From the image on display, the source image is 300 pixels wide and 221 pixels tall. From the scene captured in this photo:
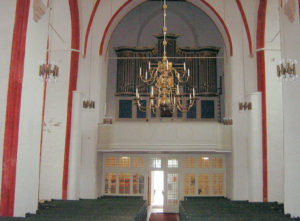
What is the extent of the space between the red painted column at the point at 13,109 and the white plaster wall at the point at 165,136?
20.7 feet

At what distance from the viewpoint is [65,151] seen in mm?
12062

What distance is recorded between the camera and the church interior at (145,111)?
7723mm

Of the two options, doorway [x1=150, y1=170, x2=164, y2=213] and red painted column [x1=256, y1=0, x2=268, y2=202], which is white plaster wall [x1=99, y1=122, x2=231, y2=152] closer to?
red painted column [x1=256, y1=0, x2=268, y2=202]

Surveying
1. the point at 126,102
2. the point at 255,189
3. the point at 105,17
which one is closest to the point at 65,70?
the point at 105,17

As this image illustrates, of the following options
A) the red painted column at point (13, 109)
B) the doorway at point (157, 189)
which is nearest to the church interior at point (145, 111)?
the red painted column at point (13, 109)

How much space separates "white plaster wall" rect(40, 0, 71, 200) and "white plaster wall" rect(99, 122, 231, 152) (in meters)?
1.88

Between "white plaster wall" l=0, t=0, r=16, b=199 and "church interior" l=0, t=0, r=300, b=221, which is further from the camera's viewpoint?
"church interior" l=0, t=0, r=300, b=221

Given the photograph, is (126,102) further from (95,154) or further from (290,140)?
(290,140)

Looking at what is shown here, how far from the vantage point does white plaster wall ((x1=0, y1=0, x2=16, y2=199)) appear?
23.6ft

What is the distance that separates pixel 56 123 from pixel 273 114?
7667mm

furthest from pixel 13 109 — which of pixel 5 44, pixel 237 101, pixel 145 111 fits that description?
pixel 237 101

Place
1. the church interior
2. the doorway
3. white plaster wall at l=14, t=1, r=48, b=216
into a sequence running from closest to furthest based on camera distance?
white plaster wall at l=14, t=1, r=48, b=216, the church interior, the doorway

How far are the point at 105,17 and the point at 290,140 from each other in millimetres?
8971

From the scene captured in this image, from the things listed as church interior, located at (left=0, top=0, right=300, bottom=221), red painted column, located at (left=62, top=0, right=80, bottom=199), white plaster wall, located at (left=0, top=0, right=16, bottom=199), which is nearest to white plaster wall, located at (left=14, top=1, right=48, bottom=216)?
church interior, located at (left=0, top=0, right=300, bottom=221)
